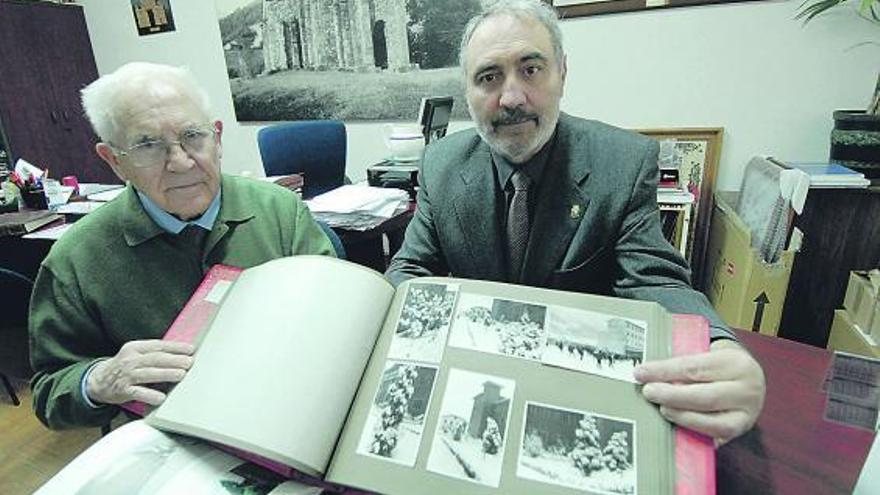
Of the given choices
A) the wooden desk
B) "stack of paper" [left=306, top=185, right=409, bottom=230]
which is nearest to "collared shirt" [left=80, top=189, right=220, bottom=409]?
"stack of paper" [left=306, top=185, right=409, bottom=230]

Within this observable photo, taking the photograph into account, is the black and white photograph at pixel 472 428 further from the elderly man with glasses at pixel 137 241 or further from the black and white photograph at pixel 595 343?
the elderly man with glasses at pixel 137 241

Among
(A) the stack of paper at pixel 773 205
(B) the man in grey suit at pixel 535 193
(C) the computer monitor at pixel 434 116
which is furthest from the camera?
(C) the computer monitor at pixel 434 116

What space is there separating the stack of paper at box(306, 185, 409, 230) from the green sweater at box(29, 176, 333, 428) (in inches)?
20.6

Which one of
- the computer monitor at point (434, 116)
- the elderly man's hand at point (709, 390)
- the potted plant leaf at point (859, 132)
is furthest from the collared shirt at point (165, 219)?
the potted plant leaf at point (859, 132)

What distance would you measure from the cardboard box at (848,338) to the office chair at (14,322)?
255 cm

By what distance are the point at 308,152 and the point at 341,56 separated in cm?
78

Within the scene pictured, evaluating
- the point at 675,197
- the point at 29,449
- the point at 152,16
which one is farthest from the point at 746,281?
the point at 152,16

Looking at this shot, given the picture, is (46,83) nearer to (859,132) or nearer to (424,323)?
(424,323)

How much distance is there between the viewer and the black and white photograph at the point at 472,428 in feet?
1.51

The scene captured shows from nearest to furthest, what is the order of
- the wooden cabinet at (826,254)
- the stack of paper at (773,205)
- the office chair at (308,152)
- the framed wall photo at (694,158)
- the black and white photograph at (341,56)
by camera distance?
the stack of paper at (773,205) < the wooden cabinet at (826,254) < the framed wall photo at (694,158) < the office chair at (308,152) < the black and white photograph at (341,56)

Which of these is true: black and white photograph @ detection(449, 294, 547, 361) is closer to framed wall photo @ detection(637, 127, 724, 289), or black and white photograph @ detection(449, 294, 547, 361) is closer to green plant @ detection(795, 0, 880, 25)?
framed wall photo @ detection(637, 127, 724, 289)

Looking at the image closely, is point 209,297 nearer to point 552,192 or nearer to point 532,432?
point 532,432

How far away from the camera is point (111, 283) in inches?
34.4

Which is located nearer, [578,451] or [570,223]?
[578,451]
